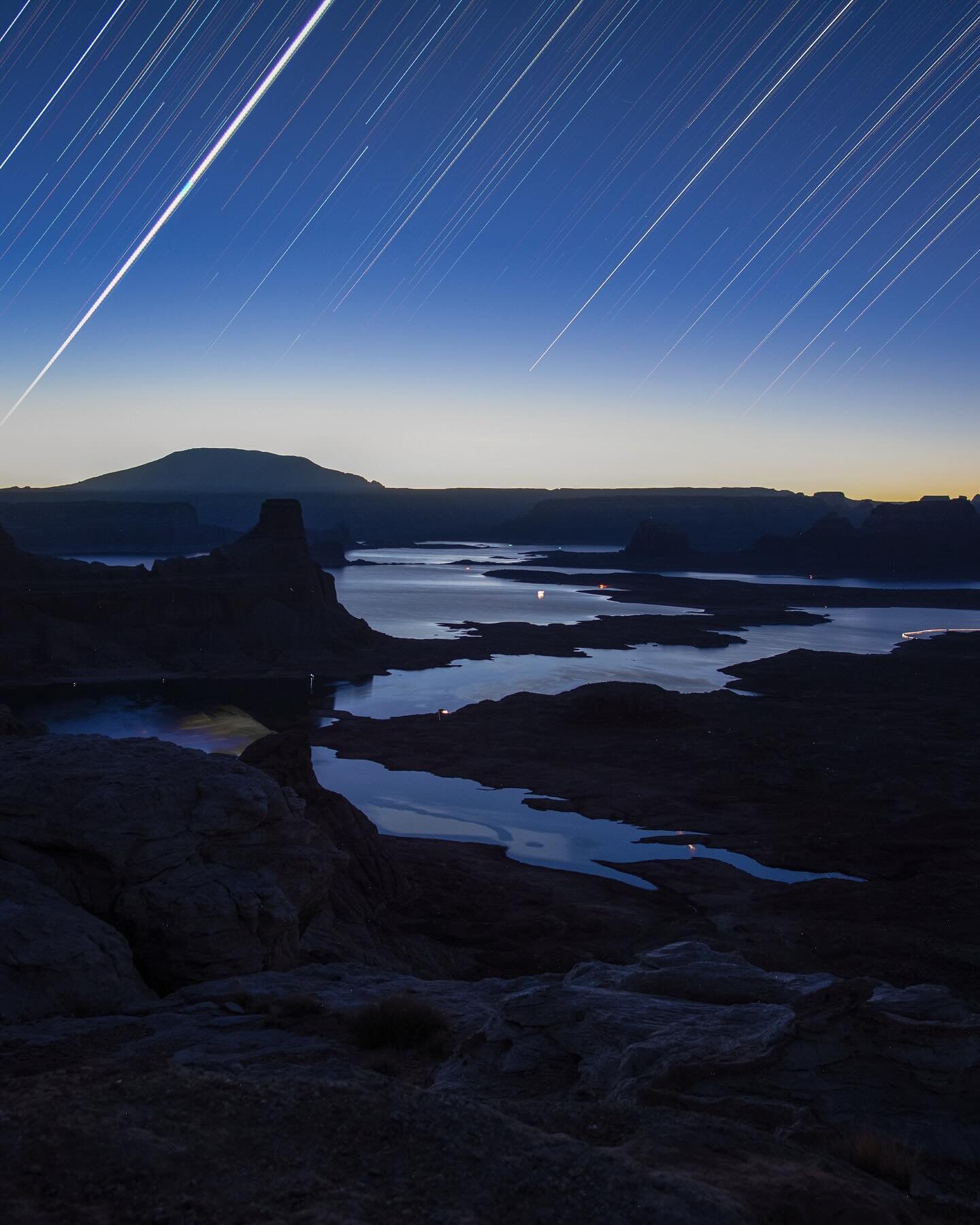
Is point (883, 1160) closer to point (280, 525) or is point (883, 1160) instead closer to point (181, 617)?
point (181, 617)

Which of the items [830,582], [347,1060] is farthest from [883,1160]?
[830,582]

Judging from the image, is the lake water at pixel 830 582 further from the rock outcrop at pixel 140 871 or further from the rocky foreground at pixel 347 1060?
the rocky foreground at pixel 347 1060

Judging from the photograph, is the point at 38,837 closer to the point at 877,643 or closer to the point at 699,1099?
the point at 699,1099

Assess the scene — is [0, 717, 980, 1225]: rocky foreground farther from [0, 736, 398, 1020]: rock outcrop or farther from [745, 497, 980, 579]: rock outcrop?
[745, 497, 980, 579]: rock outcrop

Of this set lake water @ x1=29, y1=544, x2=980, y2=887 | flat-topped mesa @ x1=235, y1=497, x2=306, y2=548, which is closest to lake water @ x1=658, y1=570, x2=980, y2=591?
lake water @ x1=29, y1=544, x2=980, y2=887

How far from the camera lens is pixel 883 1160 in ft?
22.7

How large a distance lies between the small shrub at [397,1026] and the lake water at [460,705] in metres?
15.6

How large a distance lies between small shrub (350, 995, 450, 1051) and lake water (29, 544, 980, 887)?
51.3 feet

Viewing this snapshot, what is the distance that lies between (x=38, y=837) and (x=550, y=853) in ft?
55.6

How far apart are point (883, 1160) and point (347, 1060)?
4.66 m

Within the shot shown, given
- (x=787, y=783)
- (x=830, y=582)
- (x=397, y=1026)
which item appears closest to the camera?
(x=397, y=1026)

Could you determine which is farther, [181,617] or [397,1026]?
[181,617]

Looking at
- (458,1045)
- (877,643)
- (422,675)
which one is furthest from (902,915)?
(877,643)

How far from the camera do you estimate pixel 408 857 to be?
24.1m
